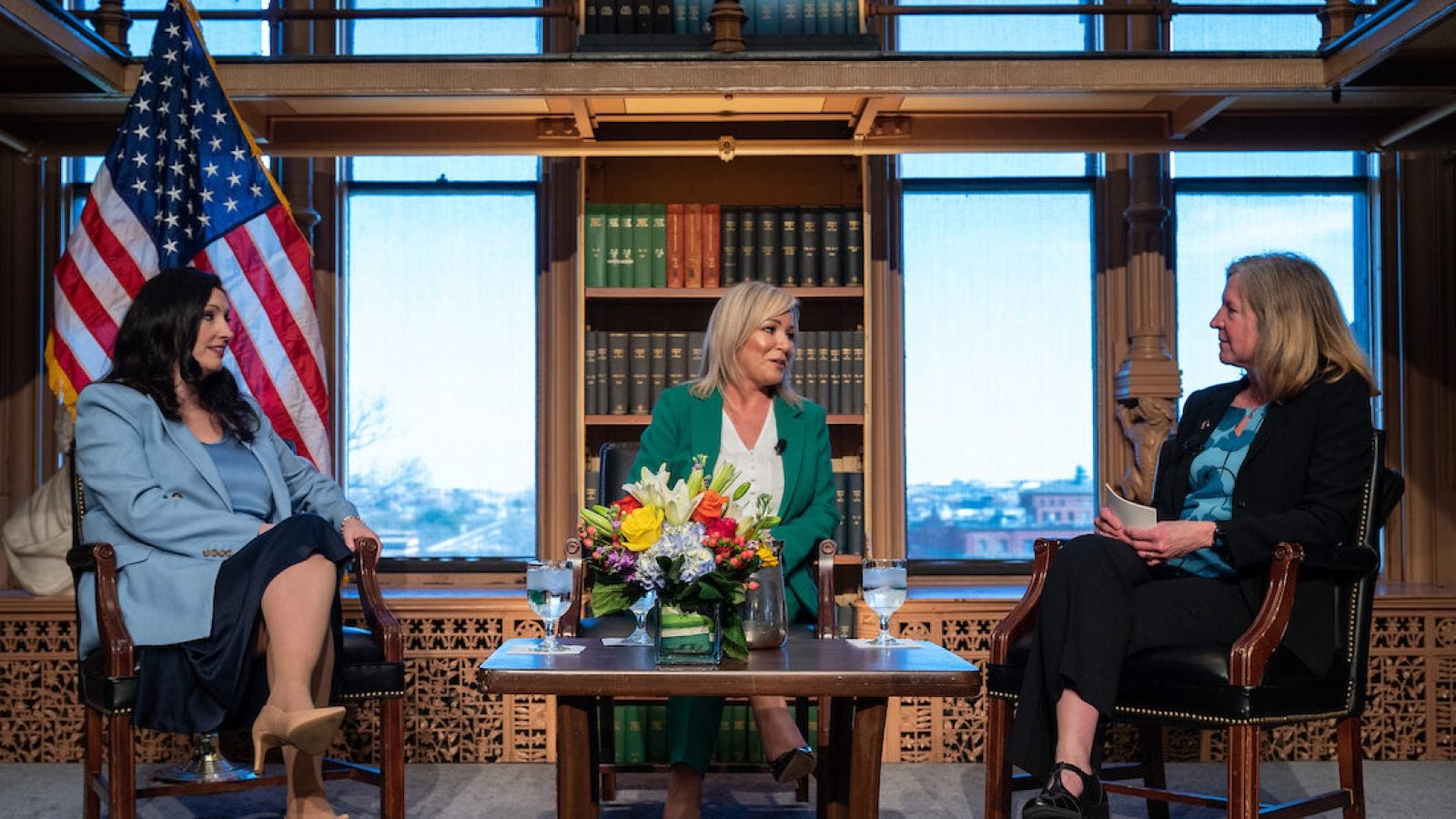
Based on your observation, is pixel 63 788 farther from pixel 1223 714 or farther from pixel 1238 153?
pixel 1238 153

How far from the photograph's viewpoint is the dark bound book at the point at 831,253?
4809mm

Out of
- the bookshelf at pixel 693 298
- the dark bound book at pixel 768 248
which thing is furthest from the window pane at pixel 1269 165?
the dark bound book at pixel 768 248

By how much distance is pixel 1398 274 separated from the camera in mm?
5129

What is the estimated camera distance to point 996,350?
5320mm

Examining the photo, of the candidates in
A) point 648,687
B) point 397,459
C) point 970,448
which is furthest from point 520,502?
point 648,687

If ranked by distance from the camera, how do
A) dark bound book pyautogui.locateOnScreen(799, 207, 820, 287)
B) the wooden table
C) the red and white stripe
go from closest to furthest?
the wooden table, the red and white stripe, dark bound book pyautogui.locateOnScreen(799, 207, 820, 287)

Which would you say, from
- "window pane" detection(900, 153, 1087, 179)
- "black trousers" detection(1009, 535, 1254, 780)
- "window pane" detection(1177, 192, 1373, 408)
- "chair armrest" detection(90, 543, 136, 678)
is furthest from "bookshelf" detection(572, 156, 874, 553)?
"chair armrest" detection(90, 543, 136, 678)

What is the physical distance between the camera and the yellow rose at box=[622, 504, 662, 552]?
102 inches

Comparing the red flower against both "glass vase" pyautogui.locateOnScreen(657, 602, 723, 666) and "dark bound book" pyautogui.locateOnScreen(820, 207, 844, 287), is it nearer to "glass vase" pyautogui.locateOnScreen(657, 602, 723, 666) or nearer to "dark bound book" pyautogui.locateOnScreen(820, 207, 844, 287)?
"glass vase" pyautogui.locateOnScreen(657, 602, 723, 666)

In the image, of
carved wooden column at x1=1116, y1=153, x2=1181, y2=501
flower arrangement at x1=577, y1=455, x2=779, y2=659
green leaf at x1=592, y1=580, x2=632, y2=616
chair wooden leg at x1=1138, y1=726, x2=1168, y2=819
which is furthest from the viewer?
carved wooden column at x1=1116, y1=153, x2=1181, y2=501

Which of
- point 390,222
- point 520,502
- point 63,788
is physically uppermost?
point 390,222

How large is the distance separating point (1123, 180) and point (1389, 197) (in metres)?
0.93

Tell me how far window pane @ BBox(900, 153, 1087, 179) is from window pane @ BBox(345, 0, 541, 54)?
4.97ft

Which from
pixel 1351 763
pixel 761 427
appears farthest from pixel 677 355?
pixel 1351 763
